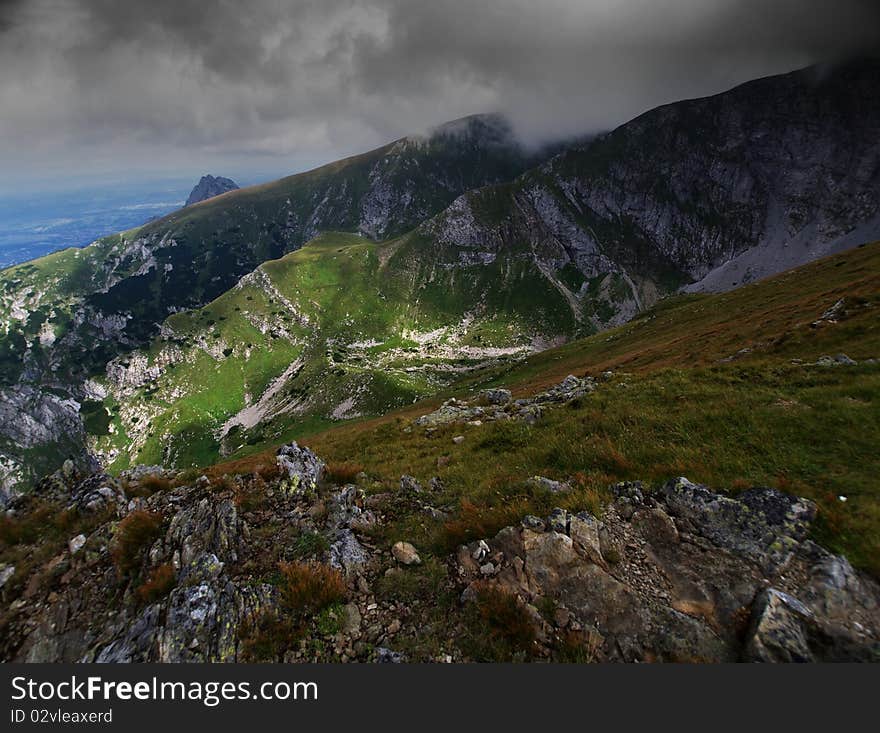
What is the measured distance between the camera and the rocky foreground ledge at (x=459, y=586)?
681cm

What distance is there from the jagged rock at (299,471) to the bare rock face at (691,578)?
670cm

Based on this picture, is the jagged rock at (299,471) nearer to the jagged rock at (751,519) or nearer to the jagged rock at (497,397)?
the jagged rock at (751,519)

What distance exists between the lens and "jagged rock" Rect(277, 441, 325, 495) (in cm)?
1355

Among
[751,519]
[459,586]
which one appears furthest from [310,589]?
[751,519]

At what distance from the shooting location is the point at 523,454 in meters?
14.4

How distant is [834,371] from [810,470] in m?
8.73

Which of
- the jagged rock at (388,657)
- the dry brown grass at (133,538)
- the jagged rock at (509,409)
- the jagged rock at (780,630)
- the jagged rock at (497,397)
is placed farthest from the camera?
the jagged rock at (497,397)

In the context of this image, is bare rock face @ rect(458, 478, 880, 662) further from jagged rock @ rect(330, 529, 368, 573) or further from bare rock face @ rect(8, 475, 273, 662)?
bare rock face @ rect(8, 475, 273, 662)

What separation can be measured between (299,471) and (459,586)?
824 centimetres

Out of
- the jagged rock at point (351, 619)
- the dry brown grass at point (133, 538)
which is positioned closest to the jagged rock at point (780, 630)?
the jagged rock at point (351, 619)

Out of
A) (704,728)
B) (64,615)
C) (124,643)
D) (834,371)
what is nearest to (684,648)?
(704,728)

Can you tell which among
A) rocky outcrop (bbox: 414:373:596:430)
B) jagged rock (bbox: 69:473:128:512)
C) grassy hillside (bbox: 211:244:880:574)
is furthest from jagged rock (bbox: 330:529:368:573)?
rocky outcrop (bbox: 414:373:596:430)

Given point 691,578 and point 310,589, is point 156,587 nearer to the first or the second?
point 310,589

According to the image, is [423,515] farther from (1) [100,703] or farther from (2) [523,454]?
(1) [100,703]
